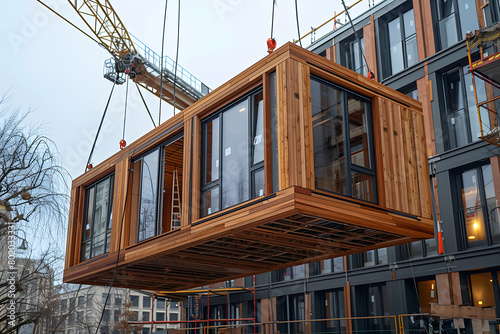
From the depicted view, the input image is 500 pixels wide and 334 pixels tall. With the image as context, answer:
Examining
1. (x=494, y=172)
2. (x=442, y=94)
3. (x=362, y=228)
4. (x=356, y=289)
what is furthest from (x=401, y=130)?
(x=356, y=289)

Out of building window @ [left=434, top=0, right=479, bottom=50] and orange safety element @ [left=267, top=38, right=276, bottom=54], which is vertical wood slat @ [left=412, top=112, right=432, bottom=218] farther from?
building window @ [left=434, top=0, right=479, bottom=50]

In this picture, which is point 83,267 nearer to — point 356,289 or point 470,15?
point 356,289

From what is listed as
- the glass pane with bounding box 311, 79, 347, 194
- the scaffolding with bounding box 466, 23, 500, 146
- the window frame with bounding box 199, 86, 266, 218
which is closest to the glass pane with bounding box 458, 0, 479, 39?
the scaffolding with bounding box 466, 23, 500, 146

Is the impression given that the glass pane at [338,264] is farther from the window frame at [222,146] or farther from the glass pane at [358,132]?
the window frame at [222,146]

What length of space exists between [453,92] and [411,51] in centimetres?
266

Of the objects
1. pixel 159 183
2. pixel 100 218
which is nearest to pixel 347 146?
pixel 159 183

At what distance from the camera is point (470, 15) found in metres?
18.3

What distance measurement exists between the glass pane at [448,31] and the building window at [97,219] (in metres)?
12.7

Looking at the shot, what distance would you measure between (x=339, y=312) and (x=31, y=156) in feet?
42.5

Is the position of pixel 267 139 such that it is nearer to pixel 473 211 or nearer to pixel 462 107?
pixel 473 211

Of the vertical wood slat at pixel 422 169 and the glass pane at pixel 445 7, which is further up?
the glass pane at pixel 445 7

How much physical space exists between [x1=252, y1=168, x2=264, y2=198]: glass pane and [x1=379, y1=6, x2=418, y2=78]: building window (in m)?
12.7

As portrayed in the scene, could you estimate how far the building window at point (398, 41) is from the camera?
2042 cm

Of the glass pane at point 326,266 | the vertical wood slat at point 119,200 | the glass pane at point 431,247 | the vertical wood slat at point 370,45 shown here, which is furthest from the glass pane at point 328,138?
the glass pane at point 326,266
